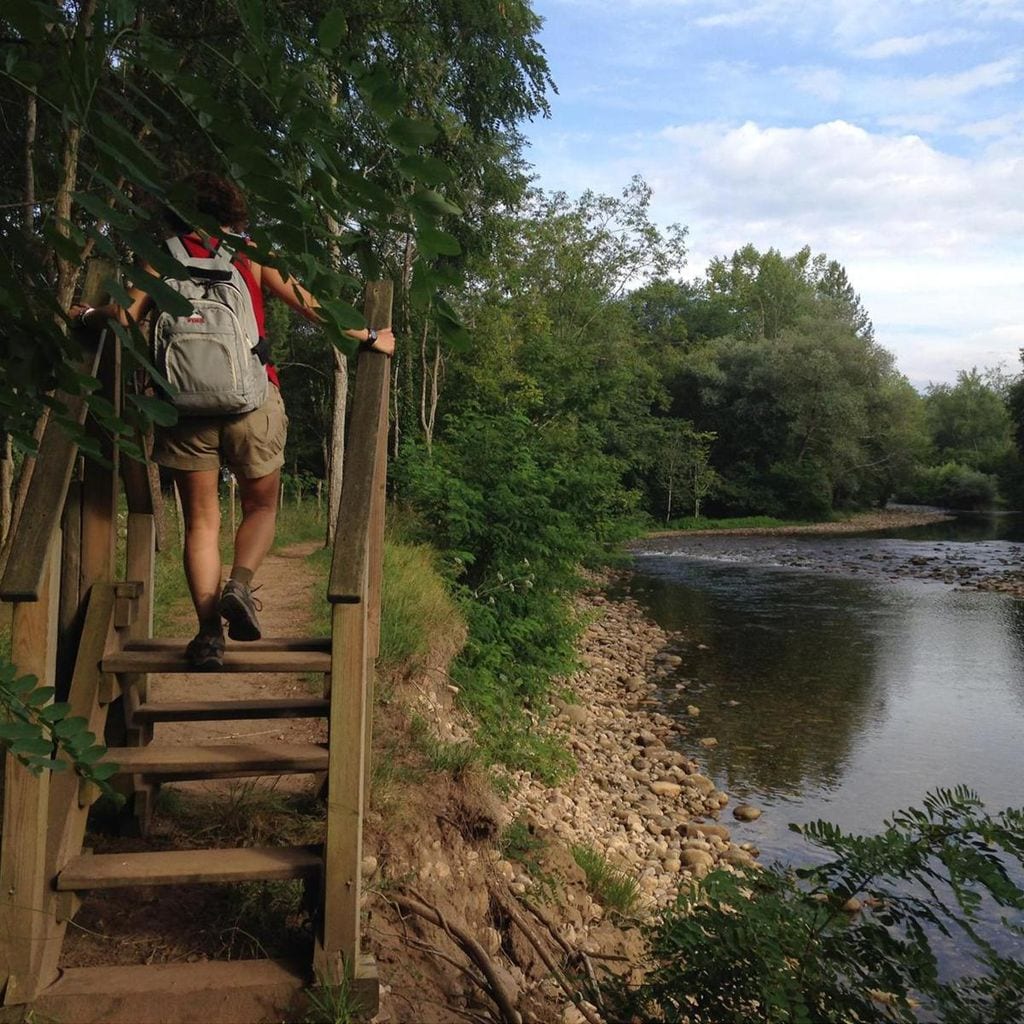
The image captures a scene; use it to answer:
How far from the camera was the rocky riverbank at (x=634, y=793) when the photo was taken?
21.1 feet

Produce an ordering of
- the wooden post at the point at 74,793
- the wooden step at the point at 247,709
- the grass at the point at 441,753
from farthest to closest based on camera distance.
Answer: the grass at the point at 441,753, the wooden step at the point at 247,709, the wooden post at the point at 74,793

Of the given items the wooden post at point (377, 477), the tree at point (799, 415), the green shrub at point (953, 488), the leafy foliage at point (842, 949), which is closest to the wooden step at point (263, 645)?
the wooden post at point (377, 477)

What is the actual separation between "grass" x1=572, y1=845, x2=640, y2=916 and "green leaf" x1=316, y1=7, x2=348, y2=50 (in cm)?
457

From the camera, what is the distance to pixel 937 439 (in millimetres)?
77688

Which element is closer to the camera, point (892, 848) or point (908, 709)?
point (892, 848)

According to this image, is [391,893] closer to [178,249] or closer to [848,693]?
[178,249]

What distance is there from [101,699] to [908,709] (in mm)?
10355

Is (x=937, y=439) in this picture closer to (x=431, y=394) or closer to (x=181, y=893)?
(x=431, y=394)

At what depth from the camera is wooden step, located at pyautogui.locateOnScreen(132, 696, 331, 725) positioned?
115 inches

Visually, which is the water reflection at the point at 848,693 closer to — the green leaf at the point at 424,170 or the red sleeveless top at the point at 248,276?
the red sleeveless top at the point at 248,276

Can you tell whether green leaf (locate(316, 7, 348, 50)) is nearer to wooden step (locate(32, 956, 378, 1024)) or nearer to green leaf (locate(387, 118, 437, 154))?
green leaf (locate(387, 118, 437, 154))

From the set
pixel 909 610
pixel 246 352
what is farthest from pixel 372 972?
pixel 909 610

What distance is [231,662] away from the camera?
2871 millimetres

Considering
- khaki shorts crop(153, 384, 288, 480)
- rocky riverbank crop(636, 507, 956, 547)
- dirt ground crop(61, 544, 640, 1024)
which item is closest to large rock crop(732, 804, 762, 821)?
dirt ground crop(61, 544, 640, 1024)
